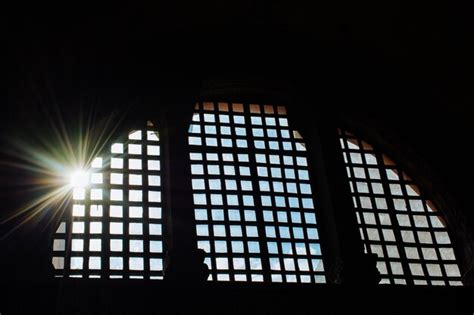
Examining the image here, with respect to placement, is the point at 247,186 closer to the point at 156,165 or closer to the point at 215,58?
the point at 156,165

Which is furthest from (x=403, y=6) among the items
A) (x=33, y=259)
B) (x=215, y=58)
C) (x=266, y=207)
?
(x=33, y=259)

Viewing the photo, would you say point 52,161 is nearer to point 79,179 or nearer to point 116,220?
point 79,179

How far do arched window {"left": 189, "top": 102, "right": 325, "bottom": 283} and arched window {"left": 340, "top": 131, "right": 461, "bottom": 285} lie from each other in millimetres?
713

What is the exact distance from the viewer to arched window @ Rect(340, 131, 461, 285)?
10.4m

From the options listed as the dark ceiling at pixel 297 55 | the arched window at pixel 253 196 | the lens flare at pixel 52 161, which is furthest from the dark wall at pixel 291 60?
the arched window at pixel 253 196

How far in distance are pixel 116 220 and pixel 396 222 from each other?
11.9 ft

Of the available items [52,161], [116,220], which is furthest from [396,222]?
[52,161]

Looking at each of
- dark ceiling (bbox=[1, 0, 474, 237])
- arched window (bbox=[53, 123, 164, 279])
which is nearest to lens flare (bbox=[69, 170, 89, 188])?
arched window (bbox=[53, 123, 164, 279])

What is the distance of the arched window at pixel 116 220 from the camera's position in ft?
30.6

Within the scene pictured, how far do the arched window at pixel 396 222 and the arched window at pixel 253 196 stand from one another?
71cm

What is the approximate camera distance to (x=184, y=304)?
340 inches

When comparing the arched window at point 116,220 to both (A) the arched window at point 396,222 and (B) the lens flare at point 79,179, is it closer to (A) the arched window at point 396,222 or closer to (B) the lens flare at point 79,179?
(B) the lens flare at point 79,179

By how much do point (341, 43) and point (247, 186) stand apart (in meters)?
2.61

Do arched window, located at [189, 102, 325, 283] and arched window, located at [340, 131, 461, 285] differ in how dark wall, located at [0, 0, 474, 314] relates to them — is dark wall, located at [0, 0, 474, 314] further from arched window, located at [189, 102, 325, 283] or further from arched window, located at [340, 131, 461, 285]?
arched window, located at [189, 102, 325, 283]
